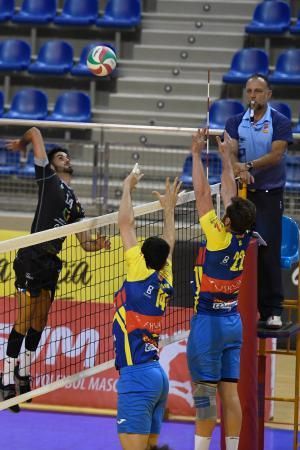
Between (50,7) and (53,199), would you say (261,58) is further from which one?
(53,199)

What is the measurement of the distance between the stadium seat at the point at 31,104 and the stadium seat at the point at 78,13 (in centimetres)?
144

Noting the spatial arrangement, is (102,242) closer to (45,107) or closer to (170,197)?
(170,197)

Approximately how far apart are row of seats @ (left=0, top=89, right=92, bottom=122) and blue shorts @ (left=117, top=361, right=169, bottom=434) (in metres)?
7.93

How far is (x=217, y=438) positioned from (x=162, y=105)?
19.5 ft

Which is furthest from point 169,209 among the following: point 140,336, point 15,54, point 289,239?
point 15,54

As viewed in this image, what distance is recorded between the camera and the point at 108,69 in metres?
10.8

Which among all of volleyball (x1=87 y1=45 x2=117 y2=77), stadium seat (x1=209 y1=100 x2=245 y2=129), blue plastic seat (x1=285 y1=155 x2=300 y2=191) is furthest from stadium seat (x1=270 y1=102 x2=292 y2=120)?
volleyball (x1=87 y1=45 x2=117 y2=77)

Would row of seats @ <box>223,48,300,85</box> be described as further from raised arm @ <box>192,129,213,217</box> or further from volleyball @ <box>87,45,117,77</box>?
raised arm @ <box>192,129,213,217</box>

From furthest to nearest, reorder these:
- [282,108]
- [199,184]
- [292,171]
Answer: [282,108] → [292,171] → [199,184]

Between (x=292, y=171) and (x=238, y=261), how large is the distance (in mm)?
4720

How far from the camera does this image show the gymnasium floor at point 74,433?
10266 mm

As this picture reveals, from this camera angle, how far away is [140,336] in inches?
283

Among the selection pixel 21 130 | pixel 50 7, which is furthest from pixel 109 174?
pixel 50 7

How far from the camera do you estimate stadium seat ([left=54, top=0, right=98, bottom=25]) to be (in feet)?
51.7
